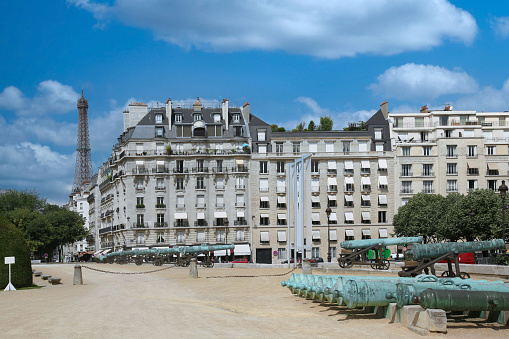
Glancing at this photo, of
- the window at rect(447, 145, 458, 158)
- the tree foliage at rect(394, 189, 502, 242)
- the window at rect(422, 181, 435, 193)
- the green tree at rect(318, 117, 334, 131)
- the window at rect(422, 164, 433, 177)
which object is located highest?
the green tree at rect(318, 117, 334, 131)

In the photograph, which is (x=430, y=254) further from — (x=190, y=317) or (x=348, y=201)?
(x=348, y=201)

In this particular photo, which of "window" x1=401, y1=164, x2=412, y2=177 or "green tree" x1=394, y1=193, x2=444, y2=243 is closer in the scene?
"green tree" x1=394, y1=193, x2=444, y2=243

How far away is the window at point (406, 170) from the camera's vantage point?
8000 centimetres

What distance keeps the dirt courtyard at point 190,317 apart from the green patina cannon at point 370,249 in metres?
11.9

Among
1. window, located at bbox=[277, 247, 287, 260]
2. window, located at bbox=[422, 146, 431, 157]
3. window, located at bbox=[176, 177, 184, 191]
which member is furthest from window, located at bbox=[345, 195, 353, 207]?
window, located at bbox=[176, 177, 184, 191]

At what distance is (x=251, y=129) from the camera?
271 feet

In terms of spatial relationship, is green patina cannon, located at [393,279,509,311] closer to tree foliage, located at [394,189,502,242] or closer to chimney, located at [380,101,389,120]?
tree foliage, located at [394,189,502,242]

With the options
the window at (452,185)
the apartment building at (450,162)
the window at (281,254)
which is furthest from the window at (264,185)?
the window at (452,185)

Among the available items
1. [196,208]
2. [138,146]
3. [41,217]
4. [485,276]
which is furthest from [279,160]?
[485,276]

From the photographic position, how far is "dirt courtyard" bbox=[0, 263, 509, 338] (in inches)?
618

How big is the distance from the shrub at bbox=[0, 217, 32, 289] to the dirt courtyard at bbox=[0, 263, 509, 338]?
316 cm

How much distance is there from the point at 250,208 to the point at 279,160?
22.1ft

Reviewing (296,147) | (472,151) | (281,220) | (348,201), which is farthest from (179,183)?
(472,151)

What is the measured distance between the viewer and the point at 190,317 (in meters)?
18.8
